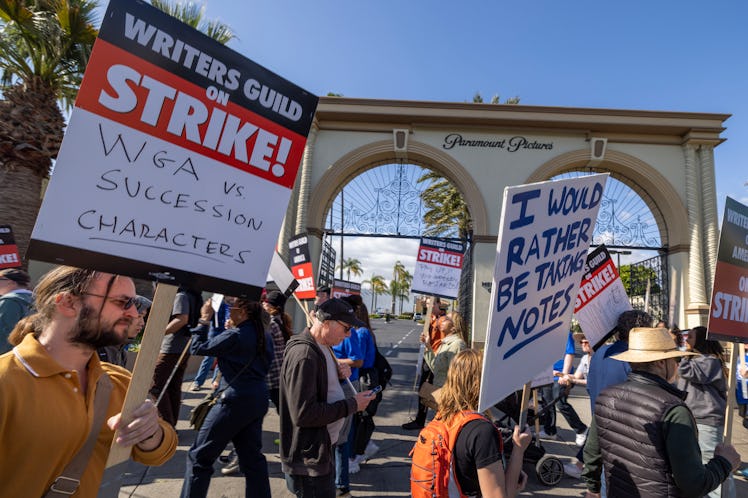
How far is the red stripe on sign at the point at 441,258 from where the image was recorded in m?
8.34

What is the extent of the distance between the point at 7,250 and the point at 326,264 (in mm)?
8234

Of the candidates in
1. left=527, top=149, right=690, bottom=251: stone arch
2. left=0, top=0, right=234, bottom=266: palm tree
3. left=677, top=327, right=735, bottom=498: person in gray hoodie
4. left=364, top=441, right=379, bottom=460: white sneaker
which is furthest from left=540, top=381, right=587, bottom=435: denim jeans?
left=0, top=0, right=234, bottom=266: palm tree

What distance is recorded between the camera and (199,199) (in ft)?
5.25

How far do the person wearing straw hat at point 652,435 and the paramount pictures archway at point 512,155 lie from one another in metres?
9.41

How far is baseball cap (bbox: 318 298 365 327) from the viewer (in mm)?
2783

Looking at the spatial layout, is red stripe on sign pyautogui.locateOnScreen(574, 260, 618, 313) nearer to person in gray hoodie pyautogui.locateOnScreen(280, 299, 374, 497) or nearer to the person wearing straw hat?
the person wearing straw hat

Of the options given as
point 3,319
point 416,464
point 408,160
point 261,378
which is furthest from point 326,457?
point 408,160

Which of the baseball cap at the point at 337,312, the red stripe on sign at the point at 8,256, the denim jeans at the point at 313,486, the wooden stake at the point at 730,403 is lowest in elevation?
the denim jeans at the point at 313,486

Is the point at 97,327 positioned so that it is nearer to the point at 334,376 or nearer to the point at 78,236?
the point at 78,236

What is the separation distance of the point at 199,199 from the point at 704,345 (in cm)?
424

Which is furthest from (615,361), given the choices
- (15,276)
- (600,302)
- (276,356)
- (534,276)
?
(15,276)

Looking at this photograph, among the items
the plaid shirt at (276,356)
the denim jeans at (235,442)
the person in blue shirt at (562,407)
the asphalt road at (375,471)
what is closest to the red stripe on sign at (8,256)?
the asphalt road at (375,471)

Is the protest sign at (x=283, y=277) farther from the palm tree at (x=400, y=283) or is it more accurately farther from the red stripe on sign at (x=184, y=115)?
the palm tree at (x=400, y=283)

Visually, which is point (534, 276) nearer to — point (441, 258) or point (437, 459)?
point (437, 459)
